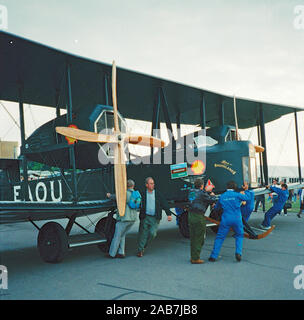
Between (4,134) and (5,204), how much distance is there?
9.10ft

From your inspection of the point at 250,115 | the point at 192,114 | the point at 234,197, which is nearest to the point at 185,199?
the point at 234,197

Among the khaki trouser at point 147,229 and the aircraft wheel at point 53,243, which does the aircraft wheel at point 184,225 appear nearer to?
the khaki trouser at point 147,229

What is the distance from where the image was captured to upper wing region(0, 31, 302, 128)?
6.90m

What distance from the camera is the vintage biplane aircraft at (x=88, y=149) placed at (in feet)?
21.1

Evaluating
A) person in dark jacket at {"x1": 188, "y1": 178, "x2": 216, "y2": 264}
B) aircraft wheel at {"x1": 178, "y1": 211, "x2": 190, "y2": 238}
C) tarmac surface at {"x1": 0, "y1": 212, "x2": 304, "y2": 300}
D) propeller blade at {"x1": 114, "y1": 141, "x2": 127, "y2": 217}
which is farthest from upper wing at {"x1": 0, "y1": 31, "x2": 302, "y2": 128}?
tarmac surface at {"x1": 0, "y1": 212, "x2": 304, "y2": 300}

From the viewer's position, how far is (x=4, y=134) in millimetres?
7559

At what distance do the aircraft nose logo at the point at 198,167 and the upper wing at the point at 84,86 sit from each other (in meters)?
2.19

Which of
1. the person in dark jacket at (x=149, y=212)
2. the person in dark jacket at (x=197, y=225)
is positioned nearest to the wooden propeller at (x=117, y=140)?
the person in dark jacket at (x=149, y=212)

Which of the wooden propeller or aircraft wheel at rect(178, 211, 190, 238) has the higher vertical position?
the wooden propeller

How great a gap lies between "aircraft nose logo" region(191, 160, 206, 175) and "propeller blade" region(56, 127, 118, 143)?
2552 mm

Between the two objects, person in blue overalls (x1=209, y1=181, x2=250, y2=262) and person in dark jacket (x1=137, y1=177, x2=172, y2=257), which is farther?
person in dark jacket (x1=137, y1=177, x2=172, y2=257)

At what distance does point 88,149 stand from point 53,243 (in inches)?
83.3

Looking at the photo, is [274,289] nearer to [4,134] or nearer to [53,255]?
[53,255]

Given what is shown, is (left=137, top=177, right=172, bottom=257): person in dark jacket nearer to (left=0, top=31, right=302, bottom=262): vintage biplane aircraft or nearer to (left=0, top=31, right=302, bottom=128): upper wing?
(left=0, top=31, right=302, bottom=262): vintage biplane aircraft
